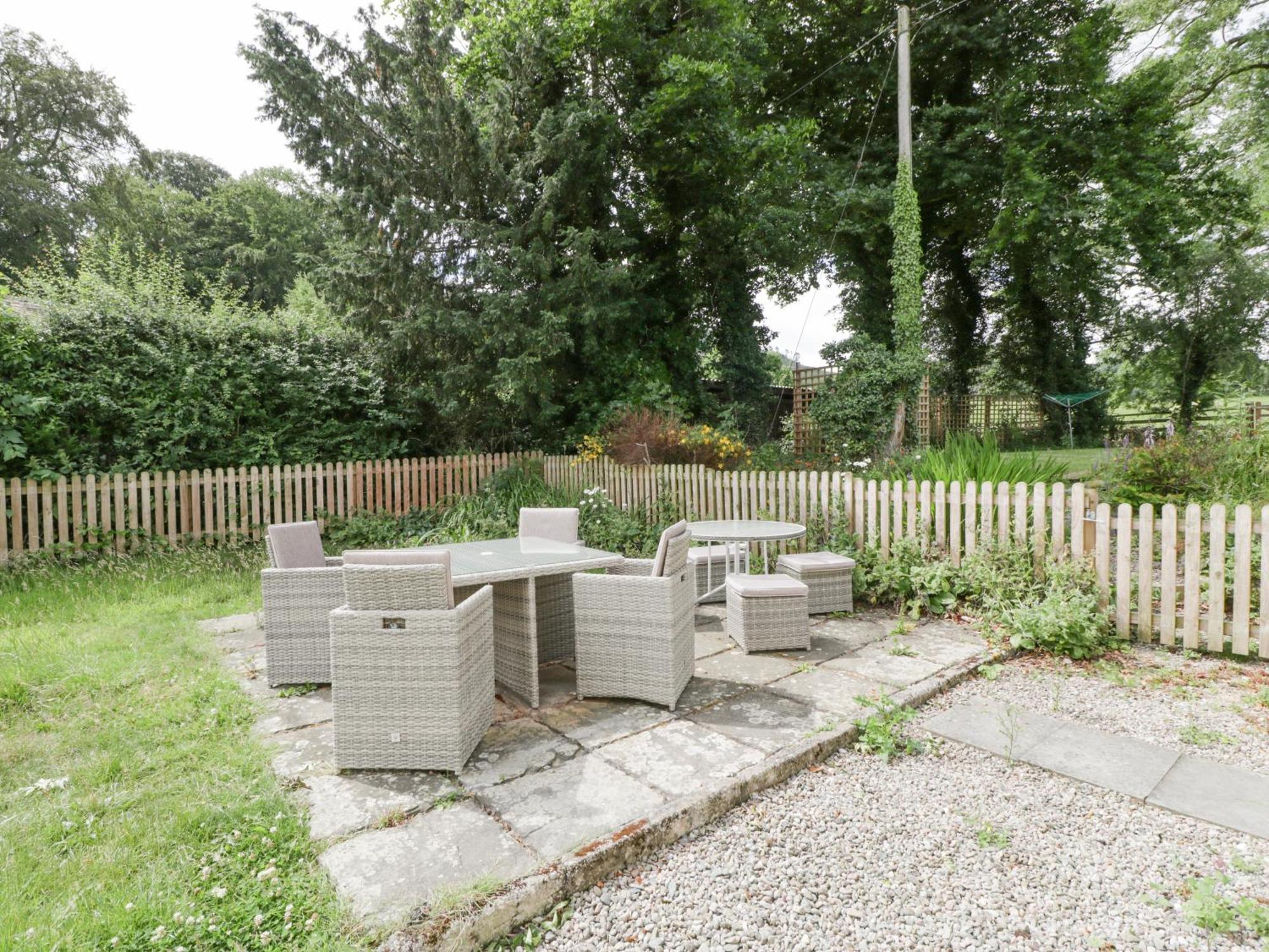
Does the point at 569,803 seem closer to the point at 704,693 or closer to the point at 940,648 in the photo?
the point at 704,693

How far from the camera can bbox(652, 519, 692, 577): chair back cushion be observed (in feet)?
10.6

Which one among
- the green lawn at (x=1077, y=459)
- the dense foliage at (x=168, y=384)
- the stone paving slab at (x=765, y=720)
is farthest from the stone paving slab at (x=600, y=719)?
the dense foliage at (x=168, y=384)

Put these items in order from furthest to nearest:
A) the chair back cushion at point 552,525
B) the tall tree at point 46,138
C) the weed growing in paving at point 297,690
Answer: the tall tree at point 46,138 → the chair back cushion at point 552,525 → the weed growing in paving at point 297,690

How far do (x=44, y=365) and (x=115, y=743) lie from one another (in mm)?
6410

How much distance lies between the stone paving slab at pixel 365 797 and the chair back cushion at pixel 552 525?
2.14m

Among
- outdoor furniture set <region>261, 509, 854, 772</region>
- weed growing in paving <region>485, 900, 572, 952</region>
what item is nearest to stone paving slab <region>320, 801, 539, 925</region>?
weed growing in paving <region>485, 900, 572, 952</region>

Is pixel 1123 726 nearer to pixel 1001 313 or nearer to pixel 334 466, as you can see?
pixel 334 466

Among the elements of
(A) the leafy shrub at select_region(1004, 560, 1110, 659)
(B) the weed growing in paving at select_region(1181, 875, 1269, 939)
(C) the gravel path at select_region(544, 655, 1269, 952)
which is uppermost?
(A) the leafy shrub at select_region(1004, 560, 1110, 659)

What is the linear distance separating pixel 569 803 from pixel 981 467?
4.66 m

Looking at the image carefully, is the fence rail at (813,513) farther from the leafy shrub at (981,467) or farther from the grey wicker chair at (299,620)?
the grey wicker chair at (299,620)

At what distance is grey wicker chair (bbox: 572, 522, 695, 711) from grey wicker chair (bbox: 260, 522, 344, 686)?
4.58ft

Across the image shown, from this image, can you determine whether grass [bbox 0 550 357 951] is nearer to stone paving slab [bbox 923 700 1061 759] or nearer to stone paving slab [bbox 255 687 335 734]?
stone paving slab [bbox 255 687 335 734]

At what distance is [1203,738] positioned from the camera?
2926 millimetres

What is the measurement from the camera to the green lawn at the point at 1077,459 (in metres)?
7.14
